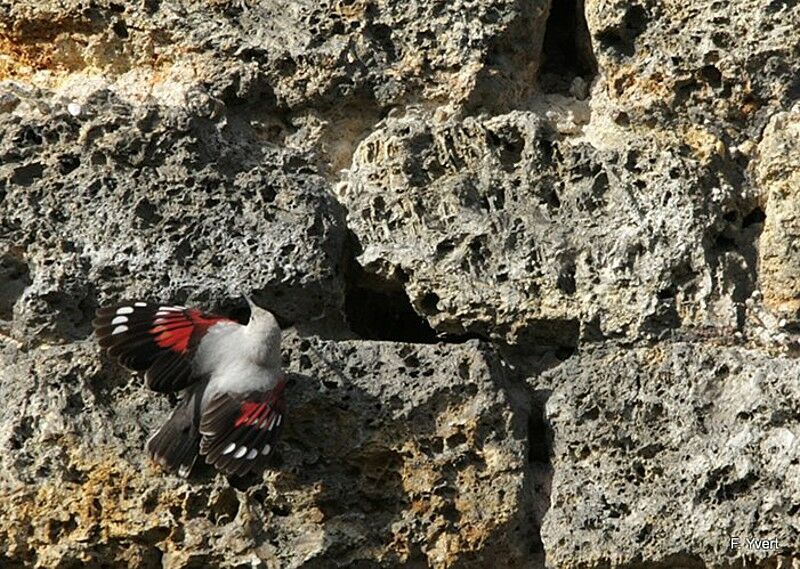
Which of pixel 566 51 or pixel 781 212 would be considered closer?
pixel 781 212

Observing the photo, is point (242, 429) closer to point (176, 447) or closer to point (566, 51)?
point (176, 447)

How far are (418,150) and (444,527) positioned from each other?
0.85 m

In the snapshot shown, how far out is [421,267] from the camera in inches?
138

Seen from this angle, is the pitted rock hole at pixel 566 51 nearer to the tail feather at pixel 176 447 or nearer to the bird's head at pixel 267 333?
the bird's head at pixel 267 333

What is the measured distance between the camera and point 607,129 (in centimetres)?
368

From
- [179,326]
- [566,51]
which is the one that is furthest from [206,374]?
[566,51]

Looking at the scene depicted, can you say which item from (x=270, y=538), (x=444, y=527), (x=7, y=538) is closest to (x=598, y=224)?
(x=444, y=527)

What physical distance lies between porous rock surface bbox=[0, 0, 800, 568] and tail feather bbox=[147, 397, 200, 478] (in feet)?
0.19

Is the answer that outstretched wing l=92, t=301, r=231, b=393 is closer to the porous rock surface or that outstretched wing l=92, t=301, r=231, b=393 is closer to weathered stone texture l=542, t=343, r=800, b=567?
the porous rock surface

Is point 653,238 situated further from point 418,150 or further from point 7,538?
point 7,538

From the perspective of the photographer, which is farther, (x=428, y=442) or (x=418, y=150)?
(x=418, y=150)

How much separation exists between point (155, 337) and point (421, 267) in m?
0.58

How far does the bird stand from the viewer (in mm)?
3213

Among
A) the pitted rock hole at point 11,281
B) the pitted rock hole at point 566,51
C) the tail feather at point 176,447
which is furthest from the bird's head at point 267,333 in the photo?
the pitted rock hole at point 566,51
